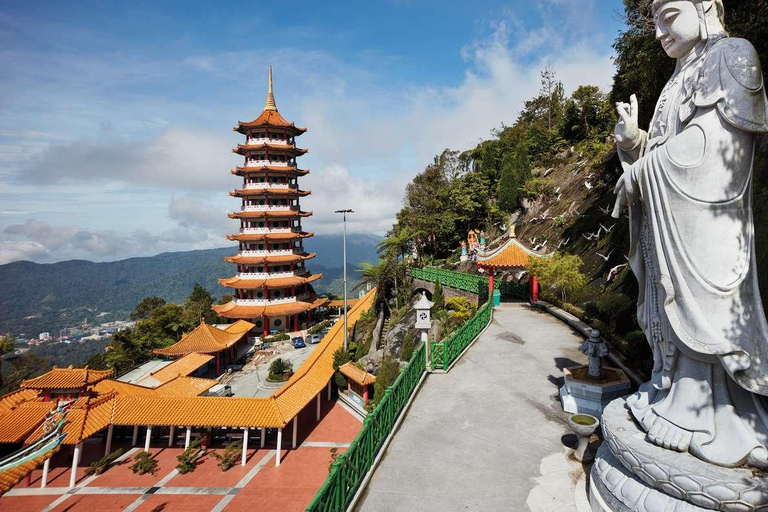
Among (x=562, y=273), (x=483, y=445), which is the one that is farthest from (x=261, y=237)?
(x=483, y=445)

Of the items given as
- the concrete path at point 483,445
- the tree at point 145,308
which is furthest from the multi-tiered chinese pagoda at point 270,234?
the concrete path at point 483,445

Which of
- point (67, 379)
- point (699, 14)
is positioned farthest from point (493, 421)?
point (67, 379)

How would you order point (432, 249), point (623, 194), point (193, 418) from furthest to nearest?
point (432, 249)
point (193, 418)
point (623, 194)

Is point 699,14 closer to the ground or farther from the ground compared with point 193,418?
farther from the ground

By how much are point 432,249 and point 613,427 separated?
1411 inches

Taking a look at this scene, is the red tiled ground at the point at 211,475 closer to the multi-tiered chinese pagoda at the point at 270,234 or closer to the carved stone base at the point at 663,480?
the carved stone base at the point at 663,480

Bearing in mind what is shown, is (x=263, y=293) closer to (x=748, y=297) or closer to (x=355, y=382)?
(x=355, y=382)

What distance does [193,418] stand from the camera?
17188 millimetres

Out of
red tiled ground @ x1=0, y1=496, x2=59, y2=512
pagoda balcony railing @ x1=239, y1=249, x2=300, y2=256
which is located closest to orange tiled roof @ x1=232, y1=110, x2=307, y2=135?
pagoda balcony railing @ x1=239, y1=249, x2=300, y2=256

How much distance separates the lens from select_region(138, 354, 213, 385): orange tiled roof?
23.2m

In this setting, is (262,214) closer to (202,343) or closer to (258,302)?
(258,302)

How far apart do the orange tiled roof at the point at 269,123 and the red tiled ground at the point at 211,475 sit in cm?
2801

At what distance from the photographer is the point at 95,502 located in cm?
1434

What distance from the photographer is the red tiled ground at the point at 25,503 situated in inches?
563
